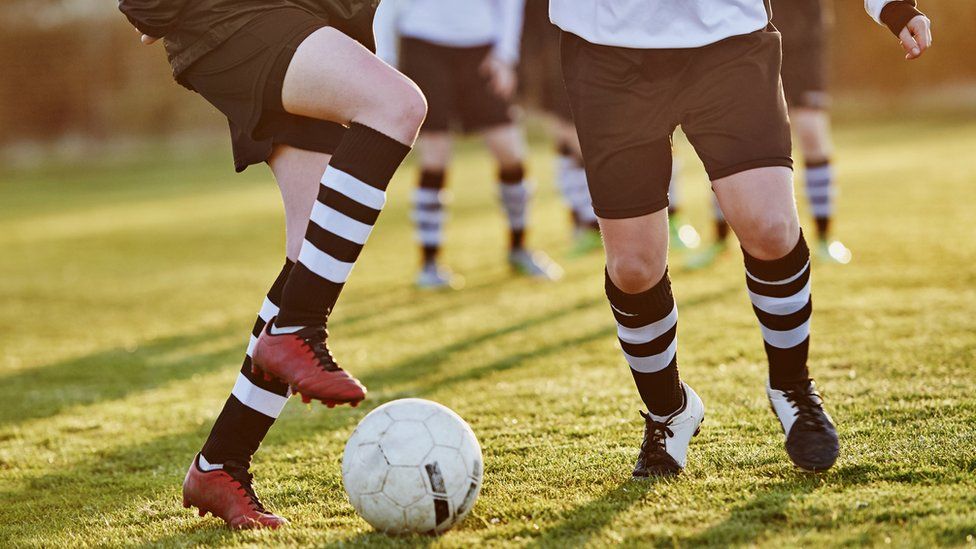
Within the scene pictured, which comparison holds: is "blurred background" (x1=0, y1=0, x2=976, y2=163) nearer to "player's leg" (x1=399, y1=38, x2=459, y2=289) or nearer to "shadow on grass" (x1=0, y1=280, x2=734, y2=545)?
"player's leg" (x1=399, y1=38, x2=459, y2=289)

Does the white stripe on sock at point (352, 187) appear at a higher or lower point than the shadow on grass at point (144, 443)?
higher

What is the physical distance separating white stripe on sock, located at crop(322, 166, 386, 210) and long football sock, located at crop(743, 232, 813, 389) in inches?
38.7

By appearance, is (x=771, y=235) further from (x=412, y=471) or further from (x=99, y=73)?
(x=99, y=73)

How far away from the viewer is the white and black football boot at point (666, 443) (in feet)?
9.49

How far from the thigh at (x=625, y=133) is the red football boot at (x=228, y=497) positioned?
1151mm

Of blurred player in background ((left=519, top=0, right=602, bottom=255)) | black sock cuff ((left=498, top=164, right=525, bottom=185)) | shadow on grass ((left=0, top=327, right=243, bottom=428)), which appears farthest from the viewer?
blurred player in background ((left=519, top=0, right=602, bottom=255))

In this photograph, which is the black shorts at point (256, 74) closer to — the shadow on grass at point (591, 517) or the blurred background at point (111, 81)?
the shadow on grass at point (591, 517)

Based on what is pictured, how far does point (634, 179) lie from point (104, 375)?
345cm

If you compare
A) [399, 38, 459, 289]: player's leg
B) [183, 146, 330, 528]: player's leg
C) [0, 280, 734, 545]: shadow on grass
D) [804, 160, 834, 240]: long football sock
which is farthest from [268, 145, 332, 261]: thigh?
[804, 160, 834, 240]: long football sock

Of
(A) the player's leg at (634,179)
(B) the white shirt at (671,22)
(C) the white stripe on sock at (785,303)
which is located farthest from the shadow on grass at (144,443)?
(B) the white shirt at (671,22)

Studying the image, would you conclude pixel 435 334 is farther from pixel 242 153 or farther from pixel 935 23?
pixel 935 23

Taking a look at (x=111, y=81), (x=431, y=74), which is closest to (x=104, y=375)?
(x=431, y=74)

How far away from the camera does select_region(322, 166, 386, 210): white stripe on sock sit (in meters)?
2.53

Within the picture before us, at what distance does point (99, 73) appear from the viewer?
28625mm
